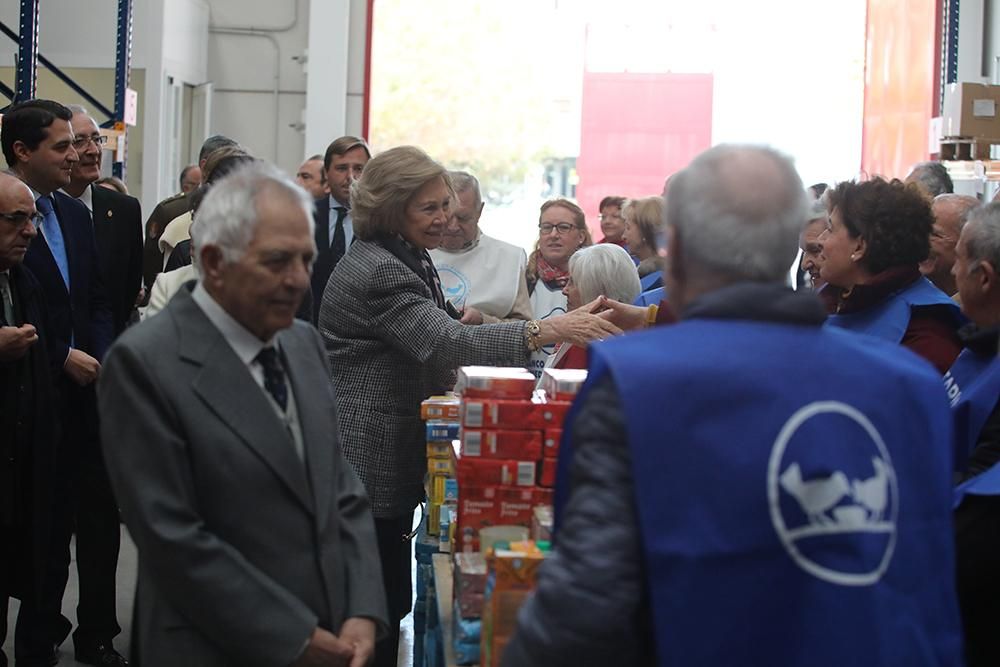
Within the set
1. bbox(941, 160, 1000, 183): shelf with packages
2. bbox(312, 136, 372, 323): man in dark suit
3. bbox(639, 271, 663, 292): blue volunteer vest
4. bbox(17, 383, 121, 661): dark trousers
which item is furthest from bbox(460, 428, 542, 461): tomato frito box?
bbox(941, 160, 1000, 183): shelf with packages

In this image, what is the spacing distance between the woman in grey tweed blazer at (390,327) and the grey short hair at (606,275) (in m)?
0.52

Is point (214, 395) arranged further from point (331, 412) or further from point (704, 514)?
point (704, 514)

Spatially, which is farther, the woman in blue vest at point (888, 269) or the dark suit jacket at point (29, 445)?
the dark suit jacket at point (29, 445)

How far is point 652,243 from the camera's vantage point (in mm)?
5590

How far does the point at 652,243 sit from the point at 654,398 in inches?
164

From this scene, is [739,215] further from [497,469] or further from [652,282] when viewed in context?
[652,282]

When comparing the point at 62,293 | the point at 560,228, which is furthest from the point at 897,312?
the point at 560,228

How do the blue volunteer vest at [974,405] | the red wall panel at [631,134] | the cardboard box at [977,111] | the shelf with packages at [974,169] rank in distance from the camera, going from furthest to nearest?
Result: the red wall panel at [631,134] → the cardboard box at [977,111] → the shelf with packages at [974,169] → the blue volunteer vest at [974,405]

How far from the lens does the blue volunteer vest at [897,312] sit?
297 centimetres

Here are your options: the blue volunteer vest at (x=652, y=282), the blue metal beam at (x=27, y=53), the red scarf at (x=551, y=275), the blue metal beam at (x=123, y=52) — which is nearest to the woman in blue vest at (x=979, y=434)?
the blue volunteer vest at (x=652, y=282)

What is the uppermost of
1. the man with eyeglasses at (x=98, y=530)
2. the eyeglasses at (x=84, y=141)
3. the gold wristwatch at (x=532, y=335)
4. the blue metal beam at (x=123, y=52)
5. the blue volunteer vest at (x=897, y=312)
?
the blue metal beam at (x=123, y=52)

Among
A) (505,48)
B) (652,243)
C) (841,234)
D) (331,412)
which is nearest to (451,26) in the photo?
(505,48)

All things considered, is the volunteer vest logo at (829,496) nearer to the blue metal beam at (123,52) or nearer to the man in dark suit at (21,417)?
the man in dark suit at (21,417)

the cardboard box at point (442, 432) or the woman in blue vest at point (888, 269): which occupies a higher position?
the woman in blue vest at point (888, 269)
